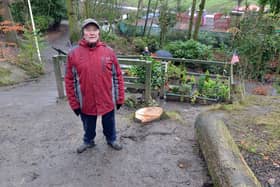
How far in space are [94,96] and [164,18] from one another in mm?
13238

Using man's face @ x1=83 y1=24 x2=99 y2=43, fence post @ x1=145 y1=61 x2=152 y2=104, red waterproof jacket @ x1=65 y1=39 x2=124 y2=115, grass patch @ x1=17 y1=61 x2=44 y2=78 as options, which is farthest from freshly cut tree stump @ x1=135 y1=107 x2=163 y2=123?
grass patch @ x1=17 y1=61 x2=44 y2=78

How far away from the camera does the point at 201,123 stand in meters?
3.96

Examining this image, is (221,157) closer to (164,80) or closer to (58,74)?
(164,80)

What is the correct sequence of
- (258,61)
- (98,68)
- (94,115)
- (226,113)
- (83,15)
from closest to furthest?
(98,68) → (94,115) → (226,113) → (258,61) → (83,15)

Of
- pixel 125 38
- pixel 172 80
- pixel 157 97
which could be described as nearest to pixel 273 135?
pixel 157 97

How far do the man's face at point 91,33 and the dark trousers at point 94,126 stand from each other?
0.92 m

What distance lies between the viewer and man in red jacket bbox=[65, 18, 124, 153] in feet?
10.5

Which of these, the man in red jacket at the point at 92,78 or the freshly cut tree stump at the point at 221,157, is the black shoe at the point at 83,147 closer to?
the man in red jacket at the point at 92,78

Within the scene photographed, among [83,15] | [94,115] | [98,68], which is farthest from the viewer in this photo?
[83,15]

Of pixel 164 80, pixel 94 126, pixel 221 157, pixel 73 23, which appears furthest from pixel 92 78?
pixel 73 23

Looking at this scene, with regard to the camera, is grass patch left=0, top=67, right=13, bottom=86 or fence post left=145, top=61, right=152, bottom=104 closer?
fence post left=145, top=61, right=152, bottom=104

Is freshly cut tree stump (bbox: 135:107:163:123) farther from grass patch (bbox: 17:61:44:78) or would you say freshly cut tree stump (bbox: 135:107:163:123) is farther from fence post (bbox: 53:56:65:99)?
grass patch (bbox: 17:61:44:78)

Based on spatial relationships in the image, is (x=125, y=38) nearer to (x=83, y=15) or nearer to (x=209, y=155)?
(x=83, y=15)

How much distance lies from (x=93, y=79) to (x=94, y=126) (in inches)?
28.4
